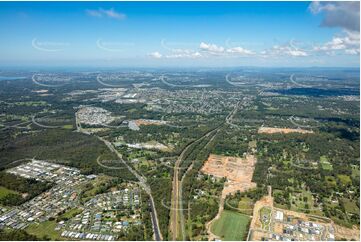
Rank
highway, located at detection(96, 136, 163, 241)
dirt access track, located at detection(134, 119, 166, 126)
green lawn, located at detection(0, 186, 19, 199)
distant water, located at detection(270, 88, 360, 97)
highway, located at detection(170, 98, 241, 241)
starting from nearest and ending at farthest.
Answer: highway, located at detection(96, 136, 163, 241), highway, located at detection(170, 98, 241, 241), green lawn, located at detection(0, 186, 19, 199), dirt access track, located at detection(134, 119, 166, 126), distant water, located at detection(270, 88, 360, 97)

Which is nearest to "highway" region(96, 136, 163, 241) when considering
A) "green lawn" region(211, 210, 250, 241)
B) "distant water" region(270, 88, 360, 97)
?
"green lawn" region(211, 210, 250, 241)

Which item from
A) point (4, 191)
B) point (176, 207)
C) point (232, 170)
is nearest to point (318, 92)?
point (232, 170)

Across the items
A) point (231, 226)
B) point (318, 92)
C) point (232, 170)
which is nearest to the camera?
point (231, 226)

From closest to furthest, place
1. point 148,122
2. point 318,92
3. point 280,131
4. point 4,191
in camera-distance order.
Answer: point 4,191 → point 280,131 → point 148,122 → point 318,92

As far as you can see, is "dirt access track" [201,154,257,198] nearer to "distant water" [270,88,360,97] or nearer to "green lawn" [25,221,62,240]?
"green lawn" [25,221,62,240]

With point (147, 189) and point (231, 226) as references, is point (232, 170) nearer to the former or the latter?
point (147, 189)

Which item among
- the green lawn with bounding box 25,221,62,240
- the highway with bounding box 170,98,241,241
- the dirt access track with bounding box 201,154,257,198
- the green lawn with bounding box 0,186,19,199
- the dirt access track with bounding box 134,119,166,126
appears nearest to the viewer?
the green lawn with bounding box 25,221,62,240
